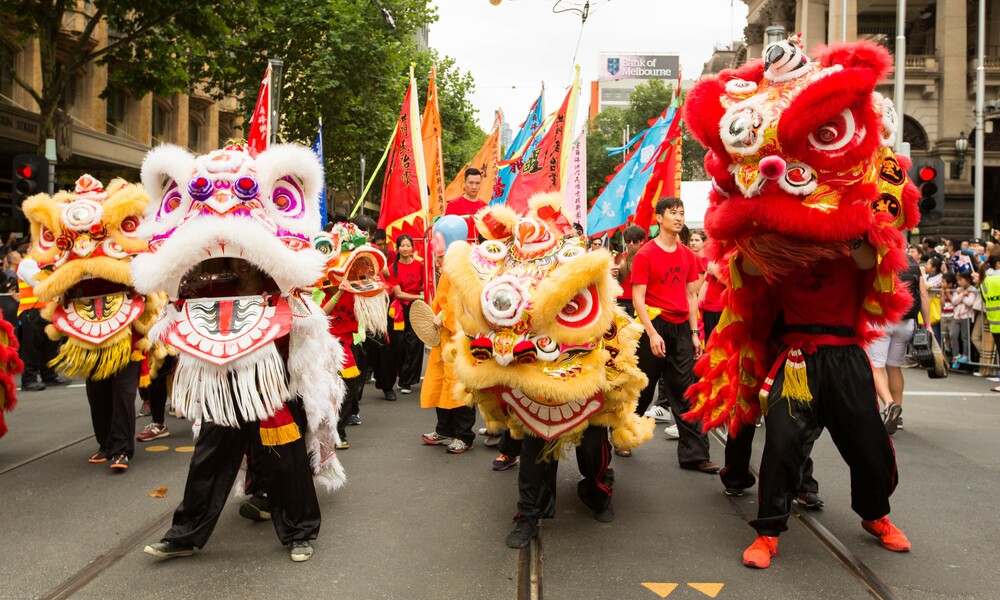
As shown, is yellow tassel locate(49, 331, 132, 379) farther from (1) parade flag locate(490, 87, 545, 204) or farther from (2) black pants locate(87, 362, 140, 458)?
(1) parade flag locate(490, 87, 545, 204)

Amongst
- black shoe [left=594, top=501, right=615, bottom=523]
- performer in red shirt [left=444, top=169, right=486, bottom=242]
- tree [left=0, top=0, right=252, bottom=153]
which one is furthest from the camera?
tree [left=0, top=0, right=252, bottom=153]

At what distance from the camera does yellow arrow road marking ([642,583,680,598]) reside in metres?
3.60

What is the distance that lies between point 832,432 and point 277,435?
9.25ft

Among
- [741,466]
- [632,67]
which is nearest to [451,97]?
[741,466]

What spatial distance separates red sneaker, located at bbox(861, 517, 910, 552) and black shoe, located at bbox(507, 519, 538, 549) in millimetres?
1781

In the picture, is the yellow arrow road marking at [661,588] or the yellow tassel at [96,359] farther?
the yellow tassel at [96,359]

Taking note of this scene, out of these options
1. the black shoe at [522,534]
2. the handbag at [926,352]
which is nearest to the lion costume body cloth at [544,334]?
the black shoe at [522,534]

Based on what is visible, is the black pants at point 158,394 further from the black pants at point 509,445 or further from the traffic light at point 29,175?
the traffic light at point 29,175

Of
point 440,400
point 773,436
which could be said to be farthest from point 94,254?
point 773,436

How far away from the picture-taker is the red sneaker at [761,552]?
3.90 metres

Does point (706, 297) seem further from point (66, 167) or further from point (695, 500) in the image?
point (66, 167)

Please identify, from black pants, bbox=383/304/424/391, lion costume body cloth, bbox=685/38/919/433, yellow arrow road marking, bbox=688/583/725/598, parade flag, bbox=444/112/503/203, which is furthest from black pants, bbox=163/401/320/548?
parade flag, bbox=444/112/503/203

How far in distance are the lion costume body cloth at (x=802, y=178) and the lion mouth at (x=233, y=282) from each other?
235cm

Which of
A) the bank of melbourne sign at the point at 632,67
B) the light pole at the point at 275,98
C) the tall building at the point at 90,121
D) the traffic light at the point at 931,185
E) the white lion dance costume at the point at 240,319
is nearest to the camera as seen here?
the white lion dance costume at the point at 240,319
